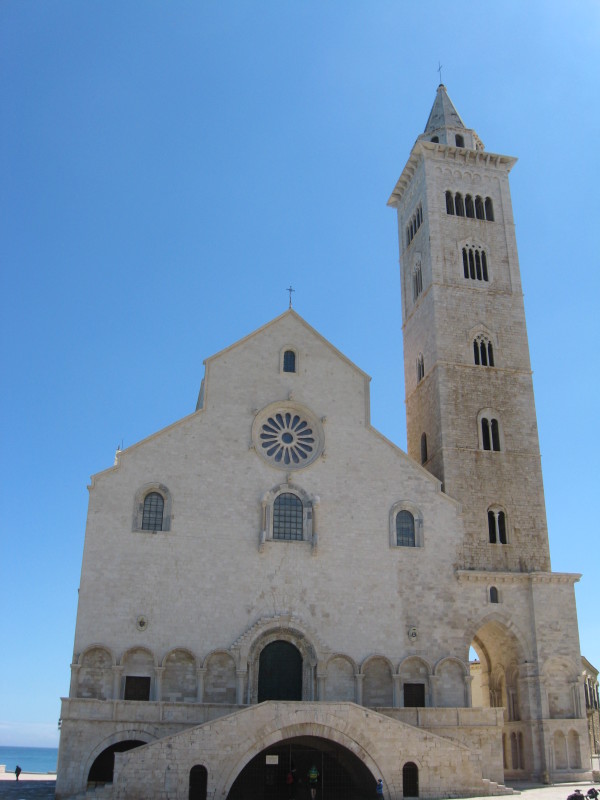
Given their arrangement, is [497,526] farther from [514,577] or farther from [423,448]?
[423,448]

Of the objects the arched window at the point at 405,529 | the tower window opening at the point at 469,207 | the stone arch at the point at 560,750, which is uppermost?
the tower window opening at the point at 469,207

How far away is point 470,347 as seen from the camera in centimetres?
3425

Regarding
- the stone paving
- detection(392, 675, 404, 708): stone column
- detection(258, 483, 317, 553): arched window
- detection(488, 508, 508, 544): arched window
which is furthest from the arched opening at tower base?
detection(488, 508, 508, 544): arched window

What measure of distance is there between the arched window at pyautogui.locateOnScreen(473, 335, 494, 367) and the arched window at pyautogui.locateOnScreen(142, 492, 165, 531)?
48.8 ft

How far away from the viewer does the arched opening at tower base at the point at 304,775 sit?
959 inches

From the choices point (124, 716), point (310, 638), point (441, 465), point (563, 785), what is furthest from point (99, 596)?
point (563, 785)

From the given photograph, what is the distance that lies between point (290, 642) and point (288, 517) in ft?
14.4

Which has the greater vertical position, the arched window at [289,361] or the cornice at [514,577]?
the arched window at [289,361]

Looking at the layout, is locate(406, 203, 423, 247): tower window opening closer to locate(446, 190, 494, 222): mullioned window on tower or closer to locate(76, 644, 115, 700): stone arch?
locate(446, 190, 494, 222): mullioned window on tower

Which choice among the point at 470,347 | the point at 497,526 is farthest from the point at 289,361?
the point at 497,526

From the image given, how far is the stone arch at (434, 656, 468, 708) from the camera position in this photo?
28.1m

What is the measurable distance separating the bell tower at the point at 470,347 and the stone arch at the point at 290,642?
6.92m

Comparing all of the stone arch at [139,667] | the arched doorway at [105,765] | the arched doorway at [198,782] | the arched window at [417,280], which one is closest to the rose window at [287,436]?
the stone arch at [139,667]

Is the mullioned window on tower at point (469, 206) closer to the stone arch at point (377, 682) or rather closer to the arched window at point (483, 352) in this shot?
the arched window at point (483, 352)
